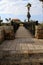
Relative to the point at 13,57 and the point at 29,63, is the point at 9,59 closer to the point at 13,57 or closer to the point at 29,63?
the point at 13,57

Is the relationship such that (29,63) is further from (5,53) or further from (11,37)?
(11,37)

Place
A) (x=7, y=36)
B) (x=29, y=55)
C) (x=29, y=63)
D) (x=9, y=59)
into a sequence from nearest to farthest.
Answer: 1. (x=29, y=63)
2. (x=9, y=59)
3. (x=29, y=55)
4. (x=7, y=36)

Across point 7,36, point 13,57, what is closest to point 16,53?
point 13,57

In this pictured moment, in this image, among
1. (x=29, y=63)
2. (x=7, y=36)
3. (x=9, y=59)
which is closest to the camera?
(x=29, y=63)

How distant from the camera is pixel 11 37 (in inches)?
577

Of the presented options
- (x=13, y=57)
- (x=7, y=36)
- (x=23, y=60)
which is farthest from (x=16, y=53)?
(x=7, y=36)

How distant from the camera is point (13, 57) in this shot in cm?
716

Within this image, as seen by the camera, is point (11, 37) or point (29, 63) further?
point (11, 37)

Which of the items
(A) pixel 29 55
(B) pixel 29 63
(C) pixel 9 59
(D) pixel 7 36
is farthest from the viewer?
(D) pixel 7 36

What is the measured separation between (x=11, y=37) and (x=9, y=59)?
7848 mm

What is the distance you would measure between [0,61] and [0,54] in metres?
0.95

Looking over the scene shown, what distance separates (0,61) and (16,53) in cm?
118

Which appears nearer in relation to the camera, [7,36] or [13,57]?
[13,57]

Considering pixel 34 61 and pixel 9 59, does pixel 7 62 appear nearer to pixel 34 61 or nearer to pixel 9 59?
pixel 9 59
